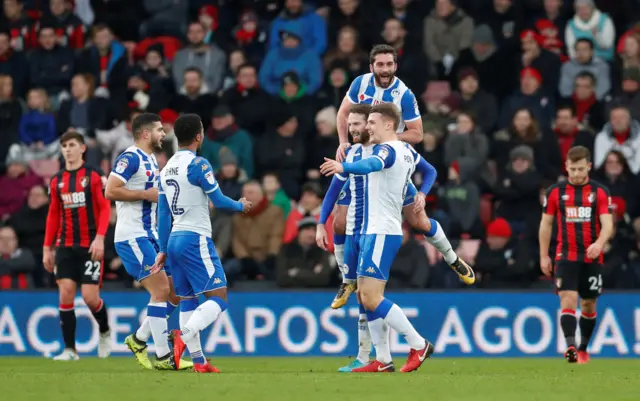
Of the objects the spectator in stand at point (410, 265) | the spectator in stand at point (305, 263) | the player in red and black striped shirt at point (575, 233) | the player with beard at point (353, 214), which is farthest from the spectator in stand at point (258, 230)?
the player with beard at point (353, 214)

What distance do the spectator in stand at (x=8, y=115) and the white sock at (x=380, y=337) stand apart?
10.2 meters

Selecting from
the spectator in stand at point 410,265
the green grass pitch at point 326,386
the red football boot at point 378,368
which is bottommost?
the red football boot at point 378,368

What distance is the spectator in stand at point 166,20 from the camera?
890 inches

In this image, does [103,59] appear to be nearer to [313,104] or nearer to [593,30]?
[313,104]

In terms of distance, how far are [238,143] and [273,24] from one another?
2.50 meters

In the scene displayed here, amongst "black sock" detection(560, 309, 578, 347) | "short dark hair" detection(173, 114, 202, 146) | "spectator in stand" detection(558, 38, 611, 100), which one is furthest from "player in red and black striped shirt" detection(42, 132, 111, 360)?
"spectator in stand" detection(558, 38, 611, 100)

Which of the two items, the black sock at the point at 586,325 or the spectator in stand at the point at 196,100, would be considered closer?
the black sock at the point at 586,325

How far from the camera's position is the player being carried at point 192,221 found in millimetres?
12266

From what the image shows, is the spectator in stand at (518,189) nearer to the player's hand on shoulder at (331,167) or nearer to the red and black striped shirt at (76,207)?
the red and black striped shirt at (76,207)

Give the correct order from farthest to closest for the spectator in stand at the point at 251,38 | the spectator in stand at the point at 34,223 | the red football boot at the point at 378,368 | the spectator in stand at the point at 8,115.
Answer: the spectator in stand at the point at 251,38 < the spectator in stand at the point at 8,115 < the spectator in stand at the point at 34,223 < the red football boot at the point at 378,368

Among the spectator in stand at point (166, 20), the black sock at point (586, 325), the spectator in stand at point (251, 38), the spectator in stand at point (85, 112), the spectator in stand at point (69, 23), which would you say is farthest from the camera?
the spectator in stand at point (166, 20)

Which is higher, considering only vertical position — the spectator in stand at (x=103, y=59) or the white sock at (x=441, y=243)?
the spectator in stand at (x=103, y=59)

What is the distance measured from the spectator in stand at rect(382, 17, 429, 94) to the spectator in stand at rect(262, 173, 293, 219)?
2612 mm

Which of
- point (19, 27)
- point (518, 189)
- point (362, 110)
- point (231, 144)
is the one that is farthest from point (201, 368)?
point (19, 27)
